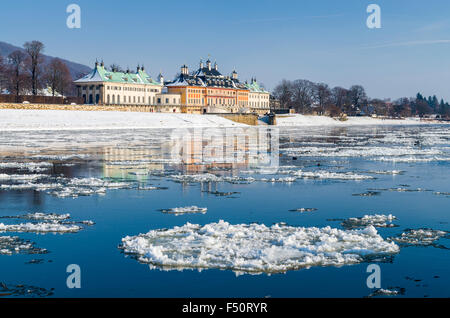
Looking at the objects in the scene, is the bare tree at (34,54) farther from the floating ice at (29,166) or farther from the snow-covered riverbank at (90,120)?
the floating ice at (29,166)

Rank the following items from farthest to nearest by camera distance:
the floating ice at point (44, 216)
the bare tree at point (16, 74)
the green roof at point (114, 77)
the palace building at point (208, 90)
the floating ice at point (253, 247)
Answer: the palace building at point (208, 90) → the green roof at point (114, 77) → the bare tree at point (16, 74) → the floating ice at point (44, 216) → the floating ice at point (253, 247)

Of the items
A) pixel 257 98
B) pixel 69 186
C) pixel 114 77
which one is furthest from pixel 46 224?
pixel 257 98

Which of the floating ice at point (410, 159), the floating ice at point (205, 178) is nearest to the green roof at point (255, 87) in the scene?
the floating ice at point (410, 159)

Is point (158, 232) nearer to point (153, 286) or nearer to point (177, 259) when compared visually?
point (177, 259)

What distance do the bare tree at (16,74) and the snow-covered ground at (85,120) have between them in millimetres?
19921

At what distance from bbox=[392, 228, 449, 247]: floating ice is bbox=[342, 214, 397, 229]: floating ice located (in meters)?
0.69

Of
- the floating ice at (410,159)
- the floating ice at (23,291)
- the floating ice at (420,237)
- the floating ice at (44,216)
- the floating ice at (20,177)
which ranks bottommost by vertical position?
the floating ice at (23,291)

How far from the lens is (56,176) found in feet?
63.2

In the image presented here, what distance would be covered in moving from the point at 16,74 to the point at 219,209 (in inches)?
3571

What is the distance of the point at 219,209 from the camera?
13.2 meters

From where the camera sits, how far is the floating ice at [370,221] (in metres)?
11.4

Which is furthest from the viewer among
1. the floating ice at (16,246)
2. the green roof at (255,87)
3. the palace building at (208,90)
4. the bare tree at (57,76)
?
the green roof at (255,87)

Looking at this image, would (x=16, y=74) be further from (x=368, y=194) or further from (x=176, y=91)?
(x=368, y=194)
